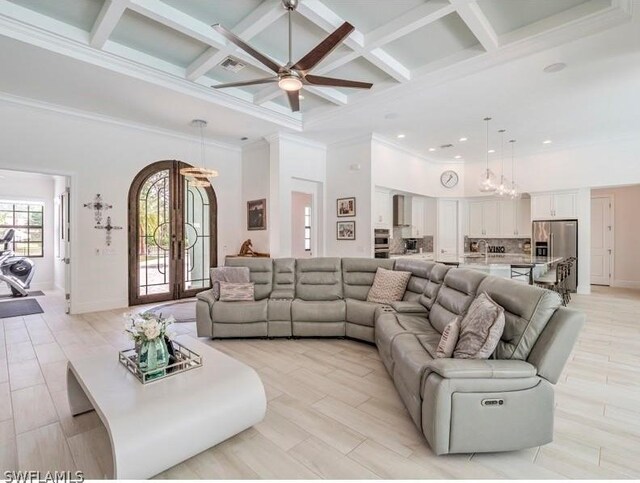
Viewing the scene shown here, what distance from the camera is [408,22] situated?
3.35 metres

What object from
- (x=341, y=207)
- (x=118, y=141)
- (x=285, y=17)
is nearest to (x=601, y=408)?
(x=285, y=17)

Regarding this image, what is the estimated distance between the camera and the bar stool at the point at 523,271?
4.95m

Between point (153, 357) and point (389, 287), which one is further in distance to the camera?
point (389, 287)

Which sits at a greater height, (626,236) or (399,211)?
(399,211)

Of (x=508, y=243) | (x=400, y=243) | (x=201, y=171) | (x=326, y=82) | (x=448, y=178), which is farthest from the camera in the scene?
(x=508, y=243)

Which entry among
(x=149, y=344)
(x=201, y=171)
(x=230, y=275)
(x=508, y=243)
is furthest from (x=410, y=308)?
(x=508, y=243)

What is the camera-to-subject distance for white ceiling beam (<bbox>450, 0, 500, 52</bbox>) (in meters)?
3.06

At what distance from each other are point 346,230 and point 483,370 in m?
5.02

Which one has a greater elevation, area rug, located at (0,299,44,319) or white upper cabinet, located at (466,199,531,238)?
white upper cabinet, located at (466,199,531,238)

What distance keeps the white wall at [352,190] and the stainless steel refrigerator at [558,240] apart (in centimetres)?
423

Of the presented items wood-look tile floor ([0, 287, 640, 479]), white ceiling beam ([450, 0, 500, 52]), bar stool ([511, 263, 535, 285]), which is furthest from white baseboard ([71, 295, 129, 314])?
bar stool ([511, 263, 535, 285])

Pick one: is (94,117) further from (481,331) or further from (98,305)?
(481,331)

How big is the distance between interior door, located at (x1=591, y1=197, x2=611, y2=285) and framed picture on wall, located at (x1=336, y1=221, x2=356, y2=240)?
6.53 m

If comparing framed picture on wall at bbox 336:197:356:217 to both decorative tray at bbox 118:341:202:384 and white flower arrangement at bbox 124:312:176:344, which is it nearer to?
decorative tray at bbox 118:341:202:384
